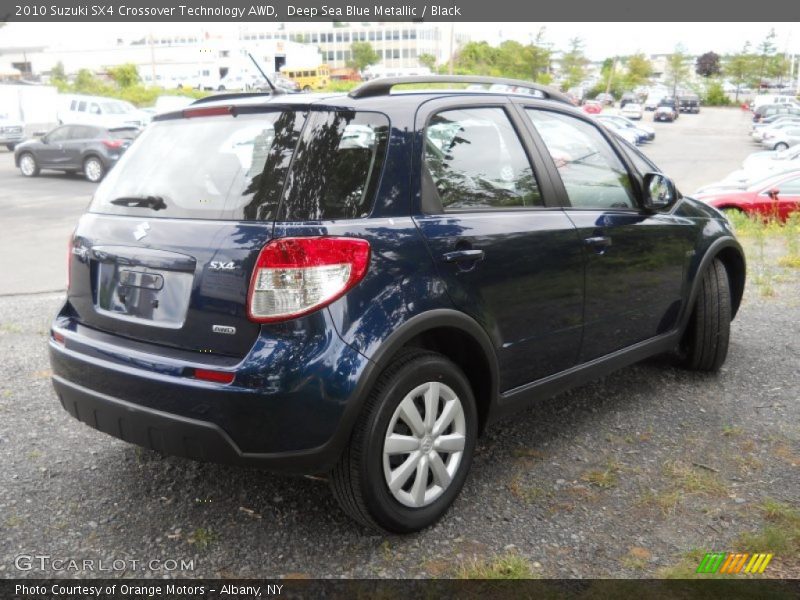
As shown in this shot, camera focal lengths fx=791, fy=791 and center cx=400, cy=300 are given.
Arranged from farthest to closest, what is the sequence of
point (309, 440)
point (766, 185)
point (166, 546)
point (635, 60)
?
1. point (635, 60)
2. point (766, 185)
3. point (166, 546)
4. point (309, 440)

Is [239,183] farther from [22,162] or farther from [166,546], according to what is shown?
[22,162]

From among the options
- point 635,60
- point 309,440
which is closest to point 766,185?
point 309,440

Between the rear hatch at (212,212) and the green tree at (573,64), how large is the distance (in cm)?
9187

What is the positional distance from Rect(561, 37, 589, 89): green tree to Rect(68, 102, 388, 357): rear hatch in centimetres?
9187

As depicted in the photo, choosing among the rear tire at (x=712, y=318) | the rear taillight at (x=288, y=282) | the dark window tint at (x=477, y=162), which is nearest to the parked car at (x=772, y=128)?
the rear tire at (x=712, y=318)

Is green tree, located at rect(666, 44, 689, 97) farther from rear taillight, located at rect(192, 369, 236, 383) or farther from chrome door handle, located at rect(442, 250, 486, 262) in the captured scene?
rear taillight, located at rect(192, 369, 236, 383)

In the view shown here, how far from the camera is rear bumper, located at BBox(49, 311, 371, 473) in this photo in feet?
8.82

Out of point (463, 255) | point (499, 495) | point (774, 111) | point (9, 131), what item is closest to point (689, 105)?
point (774, 111)

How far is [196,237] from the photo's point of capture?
9.32ft

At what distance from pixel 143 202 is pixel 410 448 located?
1434 mm

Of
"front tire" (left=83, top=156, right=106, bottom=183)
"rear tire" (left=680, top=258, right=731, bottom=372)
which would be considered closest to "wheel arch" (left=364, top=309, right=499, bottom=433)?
"rear tire" (left=680, top=258, right=731, bottom=372)

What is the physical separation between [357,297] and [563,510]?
4.39ft

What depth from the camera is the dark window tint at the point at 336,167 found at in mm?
2814
